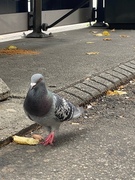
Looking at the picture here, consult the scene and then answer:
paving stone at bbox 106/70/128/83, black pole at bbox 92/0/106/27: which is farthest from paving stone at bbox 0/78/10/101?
black pole at bbox 92/0/106/27

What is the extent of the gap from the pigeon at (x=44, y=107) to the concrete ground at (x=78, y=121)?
0.16 meters

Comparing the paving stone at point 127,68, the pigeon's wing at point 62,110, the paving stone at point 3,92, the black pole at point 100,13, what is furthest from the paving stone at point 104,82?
the black pole at point 100,13

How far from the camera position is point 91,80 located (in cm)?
433

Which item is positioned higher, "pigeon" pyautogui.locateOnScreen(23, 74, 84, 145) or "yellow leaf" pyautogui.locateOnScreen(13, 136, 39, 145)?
"pigeon" pyautogui.locateOnScreen(23, 74, 84, 145)

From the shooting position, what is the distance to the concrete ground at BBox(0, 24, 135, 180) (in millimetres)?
2496

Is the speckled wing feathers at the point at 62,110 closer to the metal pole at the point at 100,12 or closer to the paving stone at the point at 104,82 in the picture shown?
the paving stone at the point at 104,82

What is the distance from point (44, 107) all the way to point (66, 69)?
218 cm

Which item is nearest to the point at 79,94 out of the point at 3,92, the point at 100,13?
the point at 3,92

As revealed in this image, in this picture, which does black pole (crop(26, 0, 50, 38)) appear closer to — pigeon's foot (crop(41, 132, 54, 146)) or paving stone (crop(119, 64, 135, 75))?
paving stone (crop(119, 64, 135, 75))

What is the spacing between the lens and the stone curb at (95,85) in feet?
12.4

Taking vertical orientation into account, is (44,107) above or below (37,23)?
below

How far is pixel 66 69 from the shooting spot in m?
4.84

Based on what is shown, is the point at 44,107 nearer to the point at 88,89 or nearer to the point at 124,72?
the point at 88,89

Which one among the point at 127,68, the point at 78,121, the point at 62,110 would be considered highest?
the point at 62,110
